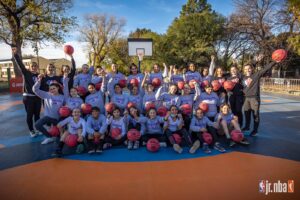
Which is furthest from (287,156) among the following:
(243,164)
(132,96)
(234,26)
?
(234,26)

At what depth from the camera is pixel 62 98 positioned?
5.18m

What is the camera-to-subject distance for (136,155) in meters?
4.41

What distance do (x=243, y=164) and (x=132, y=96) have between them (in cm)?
296

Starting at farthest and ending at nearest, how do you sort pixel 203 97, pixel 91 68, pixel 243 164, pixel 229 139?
pixel 91 68 < pixel 203 97 < pixel 229 139 < pixel 243 164

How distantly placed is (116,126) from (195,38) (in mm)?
23471

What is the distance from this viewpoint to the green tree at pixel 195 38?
2575 centimetres

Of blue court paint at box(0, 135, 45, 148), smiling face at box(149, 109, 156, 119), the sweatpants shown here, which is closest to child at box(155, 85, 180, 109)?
smiling face at box(149, 109, 156, 119)

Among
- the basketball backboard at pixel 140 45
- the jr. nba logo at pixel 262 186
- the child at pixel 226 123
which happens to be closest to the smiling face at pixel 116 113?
the child at pixel 226 123

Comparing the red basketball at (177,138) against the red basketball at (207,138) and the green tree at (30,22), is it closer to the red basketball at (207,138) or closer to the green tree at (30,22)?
the red basketball at (207,138)

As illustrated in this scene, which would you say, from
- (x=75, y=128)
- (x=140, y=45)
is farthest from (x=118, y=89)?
(x=140, y=45)

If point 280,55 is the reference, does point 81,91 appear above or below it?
below

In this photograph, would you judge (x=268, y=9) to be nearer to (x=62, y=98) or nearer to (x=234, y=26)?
(x=234, y=26)

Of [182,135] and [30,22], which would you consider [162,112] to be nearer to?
[182,135]

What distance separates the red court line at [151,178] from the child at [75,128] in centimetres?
42
